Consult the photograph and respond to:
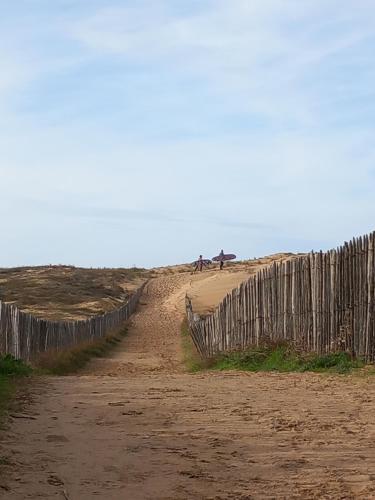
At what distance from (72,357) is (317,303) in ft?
28.1

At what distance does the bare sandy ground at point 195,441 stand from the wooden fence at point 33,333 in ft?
14.0

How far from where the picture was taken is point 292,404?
323 inches

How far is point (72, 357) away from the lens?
1962cm

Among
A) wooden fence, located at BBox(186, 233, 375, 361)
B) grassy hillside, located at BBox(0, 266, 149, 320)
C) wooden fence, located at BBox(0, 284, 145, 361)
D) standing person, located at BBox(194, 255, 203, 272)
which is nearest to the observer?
wooden fence, located at BBox(186, 233, 375, 361)

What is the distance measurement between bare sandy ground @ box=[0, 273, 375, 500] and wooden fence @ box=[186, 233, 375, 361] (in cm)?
134

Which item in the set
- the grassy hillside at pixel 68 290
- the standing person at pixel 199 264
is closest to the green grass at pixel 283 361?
the grassy hillside at pixel 68 290

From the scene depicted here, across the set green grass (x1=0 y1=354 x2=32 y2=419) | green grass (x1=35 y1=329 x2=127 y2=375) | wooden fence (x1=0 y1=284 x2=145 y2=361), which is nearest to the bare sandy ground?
green grass (x1=0 y1=354 x2=32 y2=419)

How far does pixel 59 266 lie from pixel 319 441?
71633 millimetres

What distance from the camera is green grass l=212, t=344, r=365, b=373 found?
38.9 feet

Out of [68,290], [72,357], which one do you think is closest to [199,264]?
[68,290]

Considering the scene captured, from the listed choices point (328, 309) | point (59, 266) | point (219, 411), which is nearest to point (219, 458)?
point (219, 411)

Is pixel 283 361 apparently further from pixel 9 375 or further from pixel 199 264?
pixel 199 264

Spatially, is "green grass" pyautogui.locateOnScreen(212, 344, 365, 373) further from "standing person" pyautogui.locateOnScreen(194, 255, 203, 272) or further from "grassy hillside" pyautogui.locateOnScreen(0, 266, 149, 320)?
"standing person" pyautogui.locateOnScreen(194, 255, 203, 272)

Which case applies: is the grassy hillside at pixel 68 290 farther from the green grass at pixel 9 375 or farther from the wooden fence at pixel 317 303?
the green grass at pixel 9 375
